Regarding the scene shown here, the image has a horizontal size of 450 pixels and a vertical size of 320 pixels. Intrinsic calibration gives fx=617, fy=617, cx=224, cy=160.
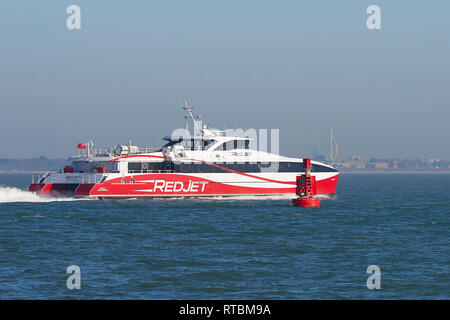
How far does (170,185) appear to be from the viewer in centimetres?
4759

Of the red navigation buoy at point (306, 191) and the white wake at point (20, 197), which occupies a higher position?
the red navigation buoy at point (306, 191)

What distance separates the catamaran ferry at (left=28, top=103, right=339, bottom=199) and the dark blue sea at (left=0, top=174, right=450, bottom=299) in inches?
106

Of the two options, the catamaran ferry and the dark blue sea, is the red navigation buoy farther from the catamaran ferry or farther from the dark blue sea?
the catamaran ferry

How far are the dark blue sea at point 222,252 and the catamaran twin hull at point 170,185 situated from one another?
222 centimetres

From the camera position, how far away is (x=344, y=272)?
21.2 m

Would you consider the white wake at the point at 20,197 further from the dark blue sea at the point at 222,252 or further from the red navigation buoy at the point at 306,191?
the red navigation buoy at the point at 306,191

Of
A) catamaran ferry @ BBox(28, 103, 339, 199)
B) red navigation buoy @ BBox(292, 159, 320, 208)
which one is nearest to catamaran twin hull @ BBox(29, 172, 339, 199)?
catamaran ferry @ BBox(28, 103, 339, 199)

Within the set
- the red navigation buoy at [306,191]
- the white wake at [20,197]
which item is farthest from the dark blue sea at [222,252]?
the white wake at [20,197]

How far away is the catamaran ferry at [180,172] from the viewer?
4703 cm

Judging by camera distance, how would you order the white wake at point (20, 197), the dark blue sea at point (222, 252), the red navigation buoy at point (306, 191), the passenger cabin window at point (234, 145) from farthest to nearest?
the passenger cabin window at point (234, 145)
the white wake at point (20, 197)
the red navigation buoy at point (306, 191)
the dark blue sea at point (222, 252)

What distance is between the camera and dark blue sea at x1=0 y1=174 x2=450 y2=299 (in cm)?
1855

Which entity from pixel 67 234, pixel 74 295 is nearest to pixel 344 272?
pixel 74 295

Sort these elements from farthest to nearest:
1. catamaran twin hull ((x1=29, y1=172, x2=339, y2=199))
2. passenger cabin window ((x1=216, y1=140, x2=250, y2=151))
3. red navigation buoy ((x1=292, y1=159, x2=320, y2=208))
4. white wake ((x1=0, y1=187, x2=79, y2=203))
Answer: passenger cabin window ((x1=216, y1=140, x2=250, y2=151)) → white wake ((x1=0, y1=187, x2=79, y2=203)) → catamaran twin hull ((x1=29, y1=172, x2=339, y2=199)) → red navigation buoy ((x1=292, y1=159, x2=320, y2=208))
